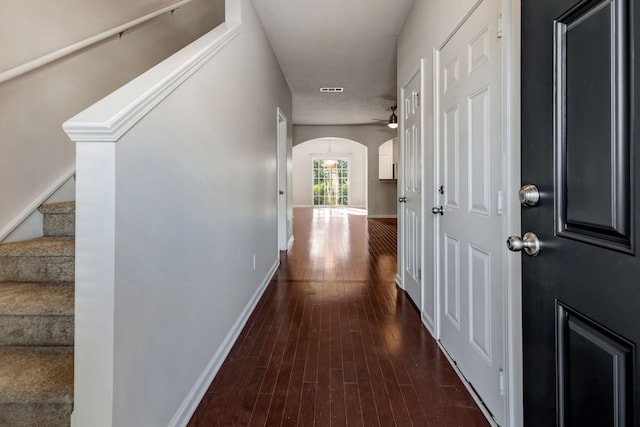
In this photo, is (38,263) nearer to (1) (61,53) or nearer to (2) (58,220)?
(2) (58,220)

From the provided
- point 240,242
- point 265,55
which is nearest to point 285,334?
point 240,242

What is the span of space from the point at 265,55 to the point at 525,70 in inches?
119

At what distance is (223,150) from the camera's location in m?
2.04

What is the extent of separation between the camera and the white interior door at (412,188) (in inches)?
105

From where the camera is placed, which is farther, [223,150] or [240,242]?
[240,242]

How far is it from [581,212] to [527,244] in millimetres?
197

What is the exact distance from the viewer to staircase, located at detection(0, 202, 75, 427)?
3.67 feet

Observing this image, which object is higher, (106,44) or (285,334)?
(106,44)

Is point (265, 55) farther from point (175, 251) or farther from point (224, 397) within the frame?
point (224, 397)

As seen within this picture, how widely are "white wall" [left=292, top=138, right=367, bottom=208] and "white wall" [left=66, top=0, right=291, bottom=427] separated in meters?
12.4

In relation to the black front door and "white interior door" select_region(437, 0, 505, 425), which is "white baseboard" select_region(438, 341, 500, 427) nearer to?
"white interior door" select_region(437, 0, 505, 425)

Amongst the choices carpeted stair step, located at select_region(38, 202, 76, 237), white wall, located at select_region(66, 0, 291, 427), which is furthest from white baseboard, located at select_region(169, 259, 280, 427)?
carpeted stair step, located at select_region(38, 202, 76, 237)

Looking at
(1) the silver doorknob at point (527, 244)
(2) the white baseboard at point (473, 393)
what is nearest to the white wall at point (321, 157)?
(2) the white baseboard at point (473, 393)

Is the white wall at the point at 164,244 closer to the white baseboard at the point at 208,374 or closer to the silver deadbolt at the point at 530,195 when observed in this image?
the white baseboard at the point at 208,374
